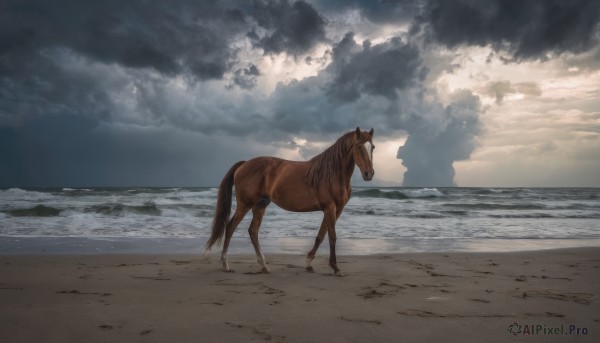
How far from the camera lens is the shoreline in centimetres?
775

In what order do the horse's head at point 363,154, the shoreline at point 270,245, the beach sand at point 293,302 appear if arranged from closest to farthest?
the beach sand at point 293,302, the horse's head at point 363,154, the shoreline at point 270,245

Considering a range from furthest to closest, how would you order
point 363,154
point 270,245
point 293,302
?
point 270,245, point 363,154, point 293,302

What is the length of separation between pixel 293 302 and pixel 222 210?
2716 mm

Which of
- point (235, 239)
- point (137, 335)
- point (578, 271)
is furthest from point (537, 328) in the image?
point (235, 239)

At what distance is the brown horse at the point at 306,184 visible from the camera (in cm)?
521

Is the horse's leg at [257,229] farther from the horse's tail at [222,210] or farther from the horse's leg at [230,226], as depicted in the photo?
the horse's tail at [222,210]

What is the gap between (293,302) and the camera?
368 cm

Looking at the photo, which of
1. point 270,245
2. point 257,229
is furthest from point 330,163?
point 270,245

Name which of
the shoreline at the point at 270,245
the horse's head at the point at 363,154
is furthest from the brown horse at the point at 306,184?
the shoreline at the point at 270,245

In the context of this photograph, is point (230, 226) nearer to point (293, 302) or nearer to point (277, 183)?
point (277, 183)

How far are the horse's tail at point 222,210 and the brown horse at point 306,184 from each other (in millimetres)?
15

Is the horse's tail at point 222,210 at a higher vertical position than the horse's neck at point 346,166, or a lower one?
lower

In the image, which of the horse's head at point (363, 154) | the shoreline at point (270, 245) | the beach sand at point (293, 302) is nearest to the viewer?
the beach sand at point (293, 302)

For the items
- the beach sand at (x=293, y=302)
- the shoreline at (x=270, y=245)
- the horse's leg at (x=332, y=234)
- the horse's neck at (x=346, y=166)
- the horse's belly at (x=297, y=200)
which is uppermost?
the horse's neck at (x=346, y=166)
